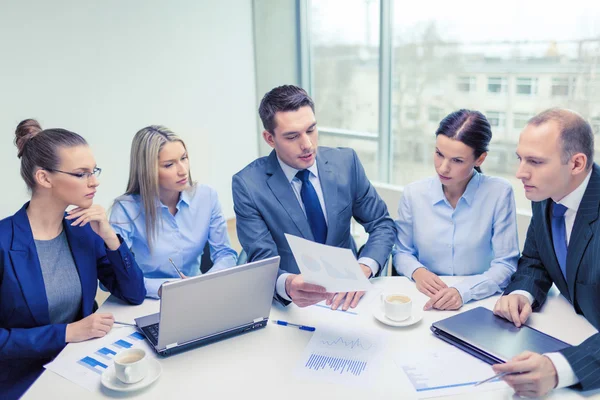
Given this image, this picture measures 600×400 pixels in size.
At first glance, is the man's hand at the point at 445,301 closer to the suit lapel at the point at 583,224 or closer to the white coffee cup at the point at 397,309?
the white coffee cup at the point at 397,309

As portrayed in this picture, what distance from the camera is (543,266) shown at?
178cm

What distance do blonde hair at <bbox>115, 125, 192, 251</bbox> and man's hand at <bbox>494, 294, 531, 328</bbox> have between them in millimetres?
1350

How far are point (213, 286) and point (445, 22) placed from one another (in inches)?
A: 130

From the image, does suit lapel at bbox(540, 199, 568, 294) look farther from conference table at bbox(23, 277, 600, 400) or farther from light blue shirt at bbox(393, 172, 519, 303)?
light blue shirt at bbox(393, 172, 519, 303)

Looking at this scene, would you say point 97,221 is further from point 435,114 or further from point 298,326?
point 435,114

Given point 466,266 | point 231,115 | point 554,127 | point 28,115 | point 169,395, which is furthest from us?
point 231,115

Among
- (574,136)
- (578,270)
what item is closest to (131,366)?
(578,270)

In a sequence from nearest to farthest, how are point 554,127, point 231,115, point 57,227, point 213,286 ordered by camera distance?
point 213,286 < point 554,127 < point 57,227 < point 231,115

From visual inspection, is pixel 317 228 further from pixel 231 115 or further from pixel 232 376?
pixel 231 115

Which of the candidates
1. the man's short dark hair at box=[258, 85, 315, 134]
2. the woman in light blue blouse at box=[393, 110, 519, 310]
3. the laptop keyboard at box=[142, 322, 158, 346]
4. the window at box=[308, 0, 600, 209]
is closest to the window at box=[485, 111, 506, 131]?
the window at box=[308, 0, 600, 209]

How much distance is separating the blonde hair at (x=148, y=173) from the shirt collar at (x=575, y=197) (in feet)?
4.96

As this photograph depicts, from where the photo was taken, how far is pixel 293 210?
80.7 inches

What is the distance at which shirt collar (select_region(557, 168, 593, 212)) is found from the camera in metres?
Answer: 1.59

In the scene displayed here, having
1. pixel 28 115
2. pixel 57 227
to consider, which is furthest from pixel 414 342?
pixel 28 115
